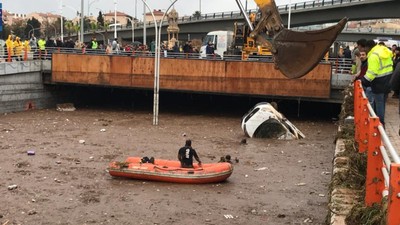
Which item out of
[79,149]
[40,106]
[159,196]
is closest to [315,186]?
[159,196]

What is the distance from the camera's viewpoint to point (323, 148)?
727 inches

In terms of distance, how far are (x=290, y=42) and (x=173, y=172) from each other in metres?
5.73

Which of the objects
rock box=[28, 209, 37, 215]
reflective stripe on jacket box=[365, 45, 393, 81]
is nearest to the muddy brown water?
rock box=[28, 209, 37, 215]

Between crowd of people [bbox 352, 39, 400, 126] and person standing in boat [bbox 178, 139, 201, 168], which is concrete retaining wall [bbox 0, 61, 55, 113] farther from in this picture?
crowd of people [bbox 352, 39, 400, 126]

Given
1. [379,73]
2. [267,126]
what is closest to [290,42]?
[379,73]

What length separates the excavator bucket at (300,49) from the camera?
7250 mm

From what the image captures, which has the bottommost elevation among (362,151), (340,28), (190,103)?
(190,103)

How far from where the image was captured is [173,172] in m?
12.3

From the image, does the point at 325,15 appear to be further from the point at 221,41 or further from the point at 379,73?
the point at 379,73

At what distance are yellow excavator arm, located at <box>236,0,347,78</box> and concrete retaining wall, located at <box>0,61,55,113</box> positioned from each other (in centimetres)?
2087

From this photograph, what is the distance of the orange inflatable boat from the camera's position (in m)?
12.3

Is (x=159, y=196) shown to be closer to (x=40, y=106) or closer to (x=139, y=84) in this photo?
(x=139, y=84)

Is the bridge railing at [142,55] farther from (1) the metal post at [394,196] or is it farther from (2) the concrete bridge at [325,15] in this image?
(1) the metal post at [394,196]

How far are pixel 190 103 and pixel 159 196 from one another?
21.3m
